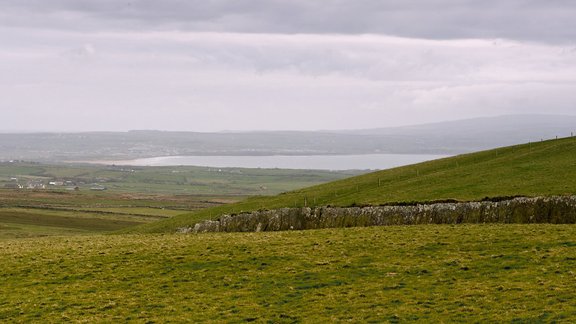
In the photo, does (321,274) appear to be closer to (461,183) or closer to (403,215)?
(403,215)

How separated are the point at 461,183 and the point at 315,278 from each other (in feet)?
106

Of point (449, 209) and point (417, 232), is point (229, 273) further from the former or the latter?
point (449, 209)

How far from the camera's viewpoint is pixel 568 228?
1742 inches

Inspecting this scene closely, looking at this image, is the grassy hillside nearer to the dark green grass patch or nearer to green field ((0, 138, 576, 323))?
green field ((0, 138, 576, 323))

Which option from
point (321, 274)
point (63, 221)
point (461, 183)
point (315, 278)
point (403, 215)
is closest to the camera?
point (315, 278)

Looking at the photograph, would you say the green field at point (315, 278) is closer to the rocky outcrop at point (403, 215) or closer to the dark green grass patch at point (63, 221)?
the rocky outcrop at point (403, 215)

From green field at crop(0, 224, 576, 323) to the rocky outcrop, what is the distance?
4324 mm

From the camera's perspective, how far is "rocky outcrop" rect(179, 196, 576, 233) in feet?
166

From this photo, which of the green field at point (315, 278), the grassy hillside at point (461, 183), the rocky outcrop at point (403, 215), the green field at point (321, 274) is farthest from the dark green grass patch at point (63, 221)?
the green field at point (315, 278)

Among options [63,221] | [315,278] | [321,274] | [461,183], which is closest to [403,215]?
[461,183]

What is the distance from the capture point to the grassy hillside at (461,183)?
2292 inches

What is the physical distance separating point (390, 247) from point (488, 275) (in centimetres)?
964

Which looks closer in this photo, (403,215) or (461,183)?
(403,215)

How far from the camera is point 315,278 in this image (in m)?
37.8
